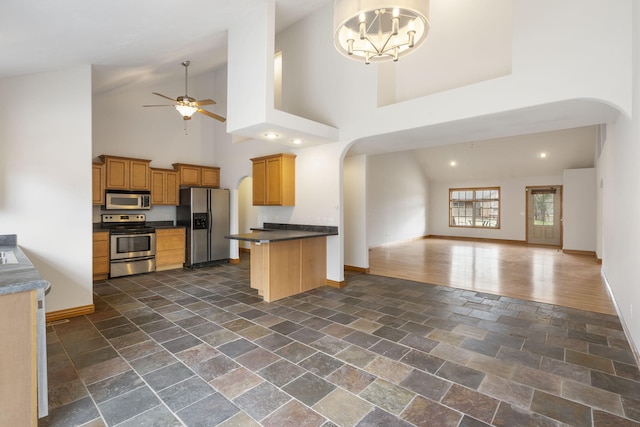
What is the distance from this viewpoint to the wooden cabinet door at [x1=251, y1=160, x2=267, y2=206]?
596cm

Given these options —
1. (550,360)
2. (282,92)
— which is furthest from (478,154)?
(550,360)

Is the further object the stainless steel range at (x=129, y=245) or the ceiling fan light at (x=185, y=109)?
the stainless steel range at (x=129, y=245)

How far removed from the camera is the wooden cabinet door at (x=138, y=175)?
6121mm

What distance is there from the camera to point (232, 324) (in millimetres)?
3467

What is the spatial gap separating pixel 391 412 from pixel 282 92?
567 centimetres

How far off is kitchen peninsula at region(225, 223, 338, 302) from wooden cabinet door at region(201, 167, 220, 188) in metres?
3.22

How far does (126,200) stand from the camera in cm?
612

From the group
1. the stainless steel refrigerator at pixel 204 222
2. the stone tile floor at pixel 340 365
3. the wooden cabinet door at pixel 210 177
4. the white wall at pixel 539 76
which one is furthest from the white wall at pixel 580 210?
the wooden cabinet door at pixel 210 177

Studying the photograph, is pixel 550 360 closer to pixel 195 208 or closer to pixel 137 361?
pixel 137 361

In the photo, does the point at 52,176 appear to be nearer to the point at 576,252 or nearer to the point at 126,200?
the point at 126,200

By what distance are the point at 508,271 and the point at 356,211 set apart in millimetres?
3418

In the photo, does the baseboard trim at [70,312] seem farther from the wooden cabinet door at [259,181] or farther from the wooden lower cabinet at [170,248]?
the wooden cabinet door at [259,181]

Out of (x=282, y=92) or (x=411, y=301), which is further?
(x=282, y=92)

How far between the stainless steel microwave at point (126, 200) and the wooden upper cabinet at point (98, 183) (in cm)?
12
